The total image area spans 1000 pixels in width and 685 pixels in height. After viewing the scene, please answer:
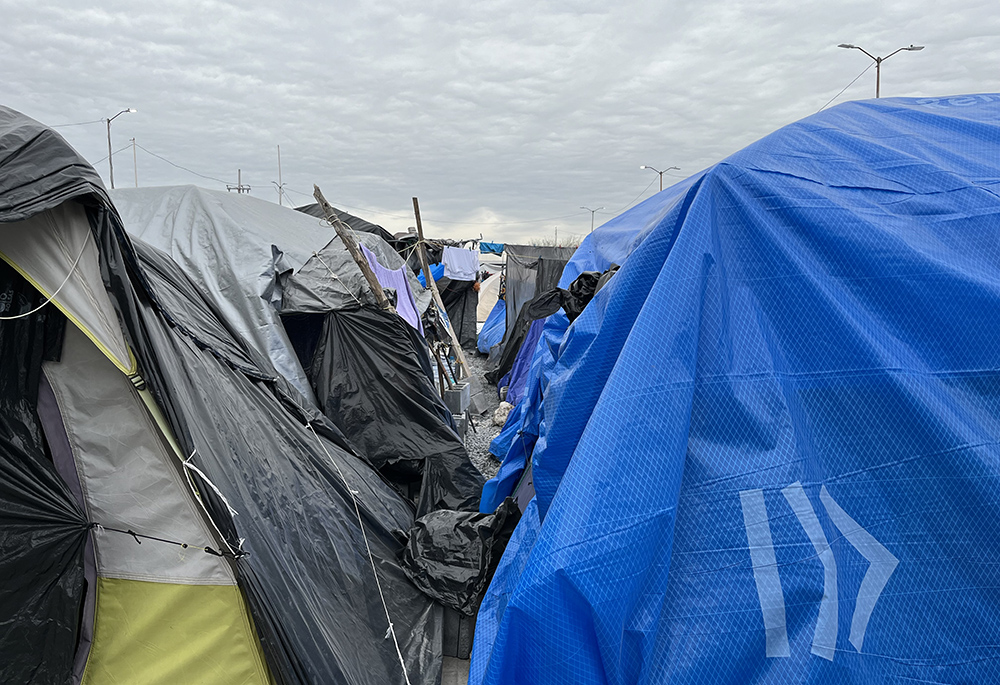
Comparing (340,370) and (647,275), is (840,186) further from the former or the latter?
(340,370)

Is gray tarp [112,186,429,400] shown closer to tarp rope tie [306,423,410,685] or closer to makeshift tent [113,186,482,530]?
makeshift tent [113,186,482,530]

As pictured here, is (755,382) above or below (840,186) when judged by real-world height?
below

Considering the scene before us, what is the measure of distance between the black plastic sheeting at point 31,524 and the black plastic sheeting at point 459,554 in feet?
5.65

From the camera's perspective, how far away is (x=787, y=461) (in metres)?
2.12

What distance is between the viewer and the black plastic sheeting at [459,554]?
11.7 feet

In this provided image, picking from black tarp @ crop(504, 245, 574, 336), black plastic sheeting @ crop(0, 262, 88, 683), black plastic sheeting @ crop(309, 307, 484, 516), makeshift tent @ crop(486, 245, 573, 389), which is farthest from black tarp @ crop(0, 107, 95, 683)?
black tarp @ crop(504, 245, 574, 336)

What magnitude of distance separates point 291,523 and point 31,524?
1.06 m

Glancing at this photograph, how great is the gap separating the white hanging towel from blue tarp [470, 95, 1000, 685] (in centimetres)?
1322

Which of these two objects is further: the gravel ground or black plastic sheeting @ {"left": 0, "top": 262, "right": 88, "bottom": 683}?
the gravel ground

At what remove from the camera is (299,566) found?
9.64ft

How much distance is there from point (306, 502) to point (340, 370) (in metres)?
2.55

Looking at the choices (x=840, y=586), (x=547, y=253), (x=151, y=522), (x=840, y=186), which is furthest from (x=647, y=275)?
(x=547, y=253)

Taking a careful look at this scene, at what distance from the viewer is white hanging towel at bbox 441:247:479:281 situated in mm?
15516

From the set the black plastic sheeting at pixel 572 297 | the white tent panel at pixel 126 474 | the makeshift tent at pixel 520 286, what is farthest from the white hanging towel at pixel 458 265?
the white tent panel at pixel 126 474
